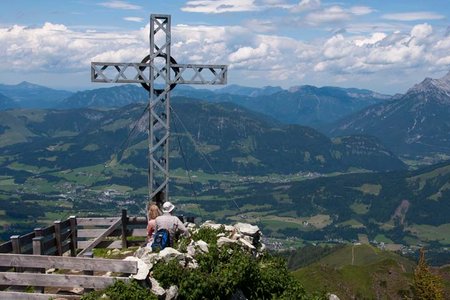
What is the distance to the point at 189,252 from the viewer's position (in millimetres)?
21109

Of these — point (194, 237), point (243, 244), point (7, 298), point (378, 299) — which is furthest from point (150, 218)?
point (378, 299)

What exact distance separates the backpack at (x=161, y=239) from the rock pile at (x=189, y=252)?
0.38 metres

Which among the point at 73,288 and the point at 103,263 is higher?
the point at 103,263

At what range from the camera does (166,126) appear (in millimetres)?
28266

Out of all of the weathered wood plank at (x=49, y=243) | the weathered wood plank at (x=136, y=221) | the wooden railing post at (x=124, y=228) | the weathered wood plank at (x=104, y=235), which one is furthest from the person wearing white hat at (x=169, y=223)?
the weathered wood plank at (x=136, y=221)

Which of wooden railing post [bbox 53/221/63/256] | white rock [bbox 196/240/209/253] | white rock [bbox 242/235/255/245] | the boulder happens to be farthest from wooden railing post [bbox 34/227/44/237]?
white rock [bbox 242/235/255/245]

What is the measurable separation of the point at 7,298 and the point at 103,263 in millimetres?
2993

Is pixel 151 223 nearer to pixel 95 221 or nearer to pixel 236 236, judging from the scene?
pixel 236 236

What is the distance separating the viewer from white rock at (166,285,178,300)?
18656mm

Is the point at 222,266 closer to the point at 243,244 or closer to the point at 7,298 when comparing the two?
the point at 243,244

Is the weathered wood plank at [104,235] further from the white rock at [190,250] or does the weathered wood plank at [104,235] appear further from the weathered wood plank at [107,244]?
the white rock at [190,250]

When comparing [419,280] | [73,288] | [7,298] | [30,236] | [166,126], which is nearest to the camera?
[7,298]

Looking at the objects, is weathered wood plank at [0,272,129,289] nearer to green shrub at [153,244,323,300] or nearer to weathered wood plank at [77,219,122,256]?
green shrub at [153,244,323,300]

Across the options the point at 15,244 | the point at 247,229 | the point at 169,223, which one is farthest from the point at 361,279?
the point at 15,244
